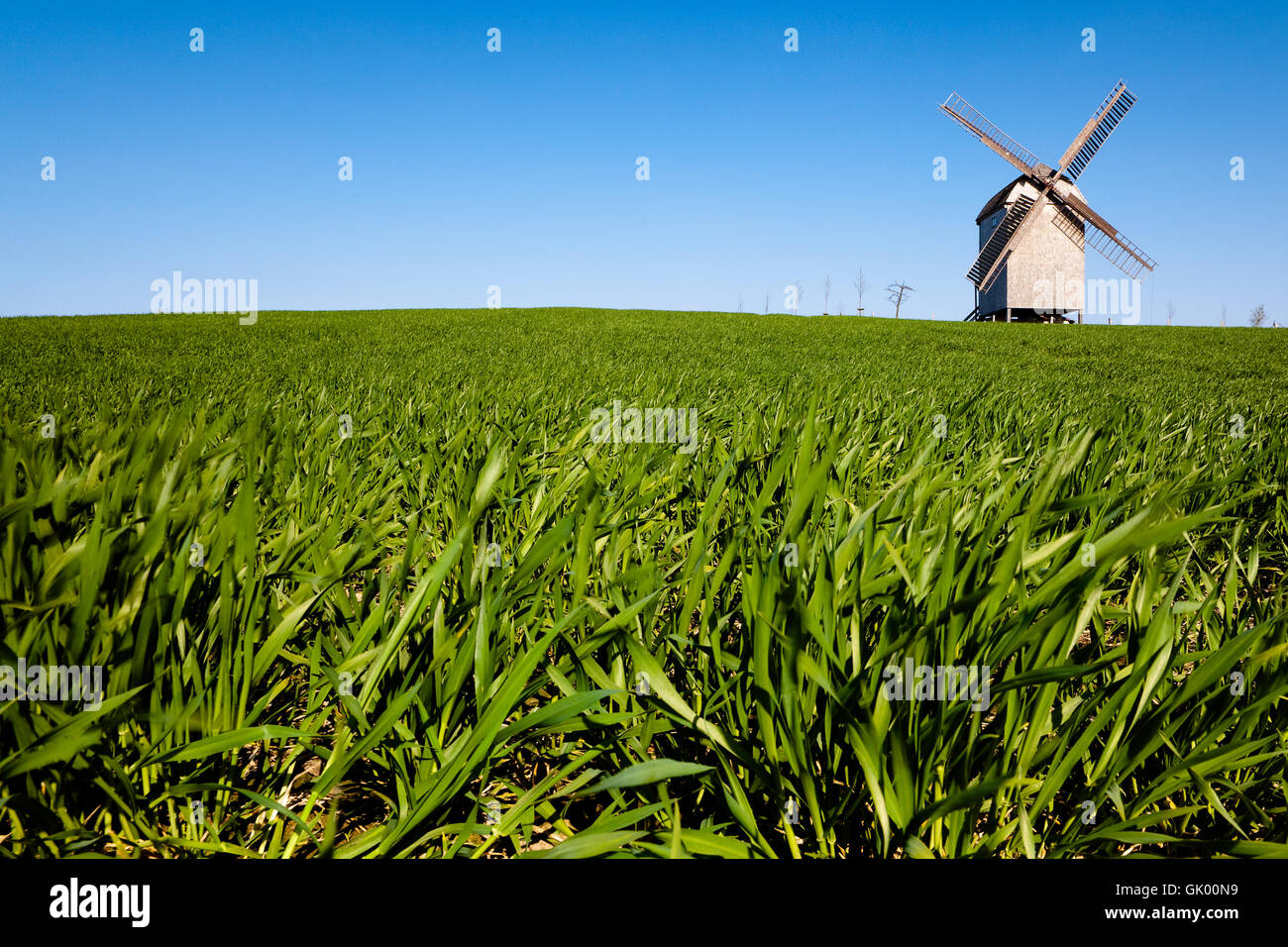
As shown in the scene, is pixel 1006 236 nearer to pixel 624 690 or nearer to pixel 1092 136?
pixel 1092 136

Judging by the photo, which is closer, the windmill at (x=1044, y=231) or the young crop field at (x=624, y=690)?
the young crop field at (x=624, y=690)

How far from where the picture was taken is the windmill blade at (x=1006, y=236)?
31.1m

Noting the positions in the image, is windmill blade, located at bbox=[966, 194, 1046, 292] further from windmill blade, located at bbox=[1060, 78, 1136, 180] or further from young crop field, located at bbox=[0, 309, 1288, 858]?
→ young crop field, located at bbox=[0, 309, 1288, 858]

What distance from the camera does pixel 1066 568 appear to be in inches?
42.7

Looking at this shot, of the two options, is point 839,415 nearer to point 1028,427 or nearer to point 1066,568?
point 1028,427

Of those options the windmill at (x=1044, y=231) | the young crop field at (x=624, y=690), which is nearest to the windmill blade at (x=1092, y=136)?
the windmill at (x=1044, y=231)

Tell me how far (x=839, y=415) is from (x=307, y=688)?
3.04 meters

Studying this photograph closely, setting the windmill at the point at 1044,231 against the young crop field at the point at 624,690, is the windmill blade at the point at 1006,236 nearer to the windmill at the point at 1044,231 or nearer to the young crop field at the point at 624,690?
the windmill at the point at 1044,231

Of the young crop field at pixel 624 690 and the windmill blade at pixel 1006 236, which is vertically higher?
the windmill blade at pixel 1006 236

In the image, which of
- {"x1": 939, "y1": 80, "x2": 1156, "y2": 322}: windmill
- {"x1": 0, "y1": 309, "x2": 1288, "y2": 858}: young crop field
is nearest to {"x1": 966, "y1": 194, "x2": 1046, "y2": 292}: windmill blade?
{"x1": 939, "y1": 80, "x2": 1156, "y2": 322}: windmill

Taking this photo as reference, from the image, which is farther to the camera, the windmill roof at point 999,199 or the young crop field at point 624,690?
the windmill roof at point 999,199

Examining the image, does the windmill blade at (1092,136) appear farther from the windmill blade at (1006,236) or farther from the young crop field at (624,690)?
the young crop field at (624,690)

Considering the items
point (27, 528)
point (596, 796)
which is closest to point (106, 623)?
point (27, 528)

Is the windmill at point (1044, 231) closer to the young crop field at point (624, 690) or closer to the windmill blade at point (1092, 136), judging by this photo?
the windmill blade at point (1092, 136)
